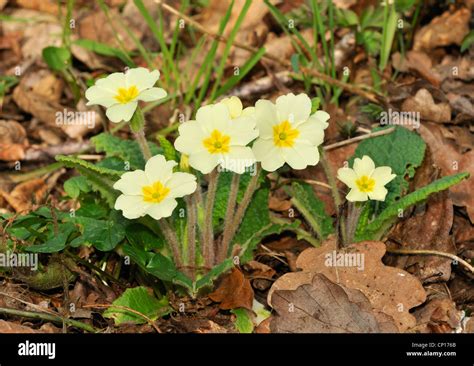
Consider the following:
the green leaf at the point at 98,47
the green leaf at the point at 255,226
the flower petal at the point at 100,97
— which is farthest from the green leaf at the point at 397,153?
the green leaf at the point at 98,47

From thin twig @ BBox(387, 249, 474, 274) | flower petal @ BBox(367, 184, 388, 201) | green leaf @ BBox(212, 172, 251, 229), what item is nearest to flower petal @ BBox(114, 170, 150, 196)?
green leaf @ BBox(212, 172, 251, 229)

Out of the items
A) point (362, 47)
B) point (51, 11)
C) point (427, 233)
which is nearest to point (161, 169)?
point (427, 233)

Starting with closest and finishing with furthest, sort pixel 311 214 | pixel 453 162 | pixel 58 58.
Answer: pixel 311 214
pixel 453 162
pixel 58 58

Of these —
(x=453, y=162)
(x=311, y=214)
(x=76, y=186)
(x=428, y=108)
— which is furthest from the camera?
(x=428, y=108)

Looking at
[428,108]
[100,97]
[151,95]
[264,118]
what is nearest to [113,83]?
[100,97]

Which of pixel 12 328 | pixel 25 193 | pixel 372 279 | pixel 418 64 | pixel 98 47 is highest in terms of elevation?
pixel 98 47

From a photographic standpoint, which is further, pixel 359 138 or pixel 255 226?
pixel 359 138

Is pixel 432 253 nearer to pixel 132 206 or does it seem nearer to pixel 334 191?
pixel 334 191
